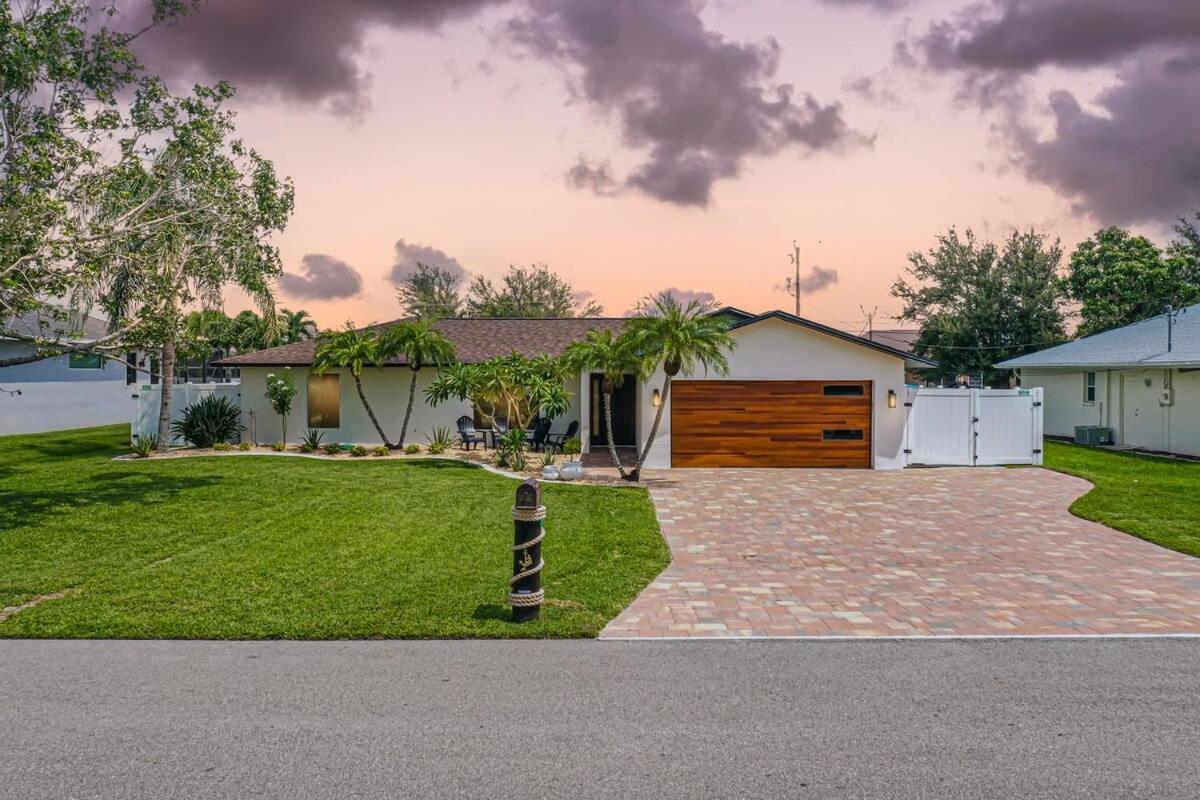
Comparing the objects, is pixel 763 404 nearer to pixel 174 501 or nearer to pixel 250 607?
pixel 174 501

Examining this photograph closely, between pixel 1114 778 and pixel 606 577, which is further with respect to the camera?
pixel 606 577

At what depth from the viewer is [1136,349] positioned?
2333cm

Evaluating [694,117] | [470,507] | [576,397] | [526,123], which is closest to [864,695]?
[470,507]

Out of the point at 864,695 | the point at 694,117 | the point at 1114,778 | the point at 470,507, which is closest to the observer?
the point at 1114,778

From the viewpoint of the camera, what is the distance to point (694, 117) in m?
18.6

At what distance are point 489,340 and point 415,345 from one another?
4.95 m

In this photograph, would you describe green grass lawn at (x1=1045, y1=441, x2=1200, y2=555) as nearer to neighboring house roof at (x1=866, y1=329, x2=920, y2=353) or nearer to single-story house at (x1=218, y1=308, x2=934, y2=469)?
single-story house at (x1=218, y1=308, x2=934, y2=469)

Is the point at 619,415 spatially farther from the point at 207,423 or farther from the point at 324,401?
the point at 207,423

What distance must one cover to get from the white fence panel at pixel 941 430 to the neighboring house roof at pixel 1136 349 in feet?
20.6

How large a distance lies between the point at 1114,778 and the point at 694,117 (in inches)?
660

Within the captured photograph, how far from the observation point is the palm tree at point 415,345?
67.9 ft

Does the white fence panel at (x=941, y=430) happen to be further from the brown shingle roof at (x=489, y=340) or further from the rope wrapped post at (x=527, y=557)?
the rope wrapped post at (x=527, y=557)

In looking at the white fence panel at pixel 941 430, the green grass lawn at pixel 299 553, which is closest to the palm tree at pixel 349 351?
the green grass lawn at pixel 299 553

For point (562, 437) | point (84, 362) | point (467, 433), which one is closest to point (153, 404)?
point (467, 433)
